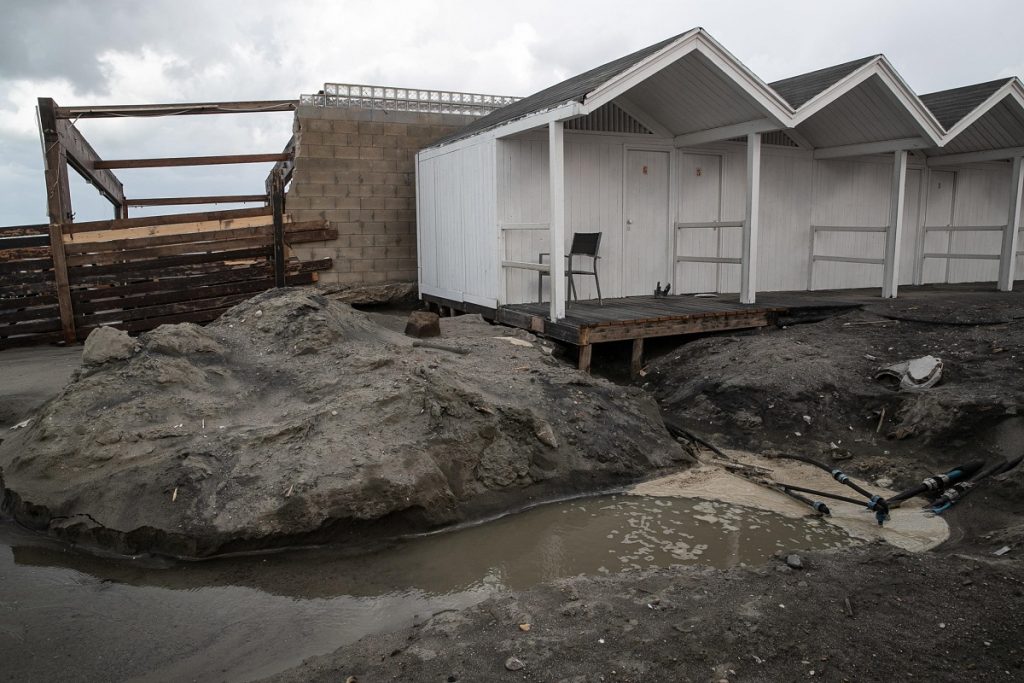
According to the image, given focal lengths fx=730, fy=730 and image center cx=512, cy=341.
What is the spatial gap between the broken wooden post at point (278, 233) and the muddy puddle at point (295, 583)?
7404 mm

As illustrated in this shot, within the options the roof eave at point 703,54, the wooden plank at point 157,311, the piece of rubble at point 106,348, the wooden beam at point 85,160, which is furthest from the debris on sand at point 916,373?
the wooden beam at point 85,160

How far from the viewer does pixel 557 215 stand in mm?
8547

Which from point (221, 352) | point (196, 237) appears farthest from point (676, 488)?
point (196, 237)

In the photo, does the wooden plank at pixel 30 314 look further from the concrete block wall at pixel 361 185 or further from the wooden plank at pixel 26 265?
the concrete block wall at pixel 361 185

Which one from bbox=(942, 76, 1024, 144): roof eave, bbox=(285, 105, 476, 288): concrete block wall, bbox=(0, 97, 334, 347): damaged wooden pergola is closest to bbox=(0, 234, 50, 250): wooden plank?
bbox=(0, 97, 334, 347): damaged wooden pergola

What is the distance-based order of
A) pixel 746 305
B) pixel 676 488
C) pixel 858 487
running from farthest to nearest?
pixel 746 305, pixel 676 488, pixel 858 487

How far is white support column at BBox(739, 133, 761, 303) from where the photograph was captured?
32.9 ft

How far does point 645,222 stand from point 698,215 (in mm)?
1043

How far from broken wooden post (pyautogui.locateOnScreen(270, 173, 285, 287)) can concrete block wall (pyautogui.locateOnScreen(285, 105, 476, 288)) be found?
0.50 ft

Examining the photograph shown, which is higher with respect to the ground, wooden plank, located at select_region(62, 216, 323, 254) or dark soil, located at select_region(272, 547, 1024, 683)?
wooden plank, located at select_region(62, 216, 323, 254)

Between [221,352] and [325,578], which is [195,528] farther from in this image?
[221,352]

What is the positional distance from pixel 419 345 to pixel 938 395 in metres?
4.96

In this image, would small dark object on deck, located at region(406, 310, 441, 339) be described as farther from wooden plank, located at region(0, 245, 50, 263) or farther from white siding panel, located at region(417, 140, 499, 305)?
wooden plank, located at region(0, 245, 50, 263)

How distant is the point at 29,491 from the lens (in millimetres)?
5004
